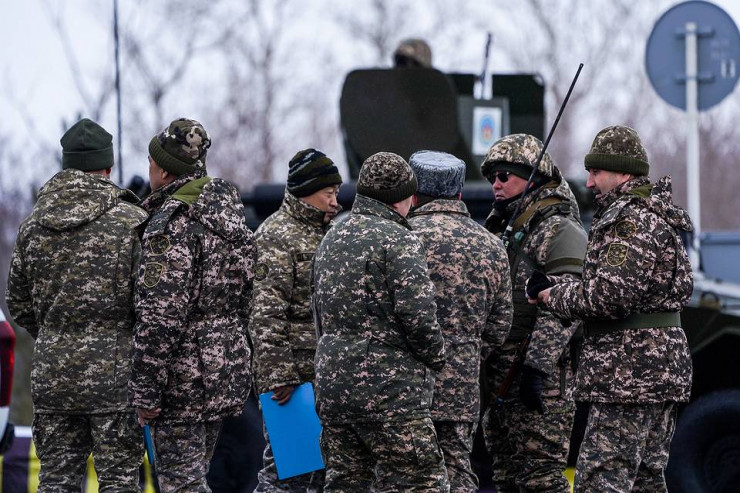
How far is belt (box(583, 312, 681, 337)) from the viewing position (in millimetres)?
6125

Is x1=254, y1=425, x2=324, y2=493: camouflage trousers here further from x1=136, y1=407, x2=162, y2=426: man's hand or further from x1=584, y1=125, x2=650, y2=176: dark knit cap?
x1=584, y1=125, x2=650, y2=176: dark knit cap

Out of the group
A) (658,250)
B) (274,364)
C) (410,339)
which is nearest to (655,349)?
(658,250)

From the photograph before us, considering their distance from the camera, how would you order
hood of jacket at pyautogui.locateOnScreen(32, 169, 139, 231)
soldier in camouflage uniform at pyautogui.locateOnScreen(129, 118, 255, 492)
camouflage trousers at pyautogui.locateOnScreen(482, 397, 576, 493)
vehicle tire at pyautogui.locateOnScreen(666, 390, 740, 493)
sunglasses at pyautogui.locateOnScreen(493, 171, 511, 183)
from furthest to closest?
vehicle tire at pyautogui.locateOnScreen(666, 390, 740, 493) < sunglasses at pyautogui.locateOnScreen(493, 171, 511, 183) < camouflage trousers at pyautogui.locateOnScreen(482, 397, 576, 493) < hood of jacket at pyautogui.locateOnScreen(32, 169, 139, 231) < soldier in camouflage uniform at pyautogui.locateOnScreen(129, 118, 255, 492)

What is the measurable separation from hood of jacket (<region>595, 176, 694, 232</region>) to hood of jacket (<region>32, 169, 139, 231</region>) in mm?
2105

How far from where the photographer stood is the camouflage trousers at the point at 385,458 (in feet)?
18.9

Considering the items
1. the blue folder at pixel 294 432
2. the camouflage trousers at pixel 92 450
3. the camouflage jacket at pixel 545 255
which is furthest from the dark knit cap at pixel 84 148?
the camouflage jacket at pixel 545 255

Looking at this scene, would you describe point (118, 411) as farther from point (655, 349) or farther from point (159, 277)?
point (655, 349)

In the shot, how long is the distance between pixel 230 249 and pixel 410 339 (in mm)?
845

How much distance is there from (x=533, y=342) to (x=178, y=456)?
1.72 meters

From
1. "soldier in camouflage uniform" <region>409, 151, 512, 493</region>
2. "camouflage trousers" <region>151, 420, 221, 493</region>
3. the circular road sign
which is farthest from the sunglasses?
the circular road sign

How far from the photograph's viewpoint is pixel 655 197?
6.17 m

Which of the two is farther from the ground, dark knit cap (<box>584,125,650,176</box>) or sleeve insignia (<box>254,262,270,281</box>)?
dark knit cap (<box>584,125,650,176</box>)

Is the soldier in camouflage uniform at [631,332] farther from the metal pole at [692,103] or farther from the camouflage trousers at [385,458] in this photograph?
the metal pole at [692,103]

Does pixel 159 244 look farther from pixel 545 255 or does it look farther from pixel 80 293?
pixel 545 255
